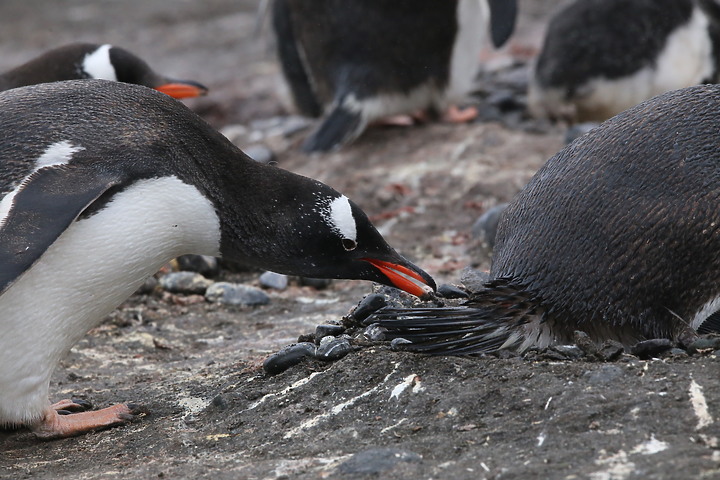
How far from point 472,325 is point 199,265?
2.40 metres

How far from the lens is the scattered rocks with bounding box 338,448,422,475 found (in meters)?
2.50

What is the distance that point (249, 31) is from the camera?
40.2 feet

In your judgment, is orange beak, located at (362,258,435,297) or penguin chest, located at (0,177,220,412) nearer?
penguin chest, located at (0,177,220,412)

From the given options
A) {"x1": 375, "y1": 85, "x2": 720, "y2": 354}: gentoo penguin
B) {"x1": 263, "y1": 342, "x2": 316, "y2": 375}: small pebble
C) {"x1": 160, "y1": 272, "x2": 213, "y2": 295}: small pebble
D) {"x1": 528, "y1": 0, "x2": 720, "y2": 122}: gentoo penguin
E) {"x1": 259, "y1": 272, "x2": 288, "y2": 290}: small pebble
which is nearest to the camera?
{"x1": 375, "y1": 85, "x2": 720, "y2": 354}: gentoo penguin

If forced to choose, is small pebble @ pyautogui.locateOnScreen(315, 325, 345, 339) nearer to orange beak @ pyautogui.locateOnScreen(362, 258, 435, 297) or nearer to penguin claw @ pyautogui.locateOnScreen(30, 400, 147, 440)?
orange beak @ pyautogui.locateOnScreen(362, 258, 435, 297)

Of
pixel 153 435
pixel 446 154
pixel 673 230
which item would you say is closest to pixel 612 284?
pixel 673 230

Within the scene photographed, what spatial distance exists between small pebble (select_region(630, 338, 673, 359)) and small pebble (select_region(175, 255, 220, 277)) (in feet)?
8.91

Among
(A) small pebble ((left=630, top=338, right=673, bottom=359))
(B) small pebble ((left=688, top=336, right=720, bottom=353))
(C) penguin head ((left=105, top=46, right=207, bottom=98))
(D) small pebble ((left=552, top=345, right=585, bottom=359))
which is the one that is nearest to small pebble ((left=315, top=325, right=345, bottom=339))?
(D) small pebble ((left=552, top=345, right=585, bottom=359))

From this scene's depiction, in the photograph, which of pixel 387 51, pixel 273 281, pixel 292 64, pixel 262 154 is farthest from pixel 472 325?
pixel 292 64

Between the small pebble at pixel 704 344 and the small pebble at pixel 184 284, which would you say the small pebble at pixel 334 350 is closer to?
the small pebble at pixel 704 344

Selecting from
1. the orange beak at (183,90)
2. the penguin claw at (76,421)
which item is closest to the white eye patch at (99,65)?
the orange beak at (183,90)

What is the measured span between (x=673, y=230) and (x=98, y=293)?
1742 millimetres

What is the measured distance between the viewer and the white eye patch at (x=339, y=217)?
3.55m

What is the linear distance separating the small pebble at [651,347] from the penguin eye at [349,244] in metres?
1.08
